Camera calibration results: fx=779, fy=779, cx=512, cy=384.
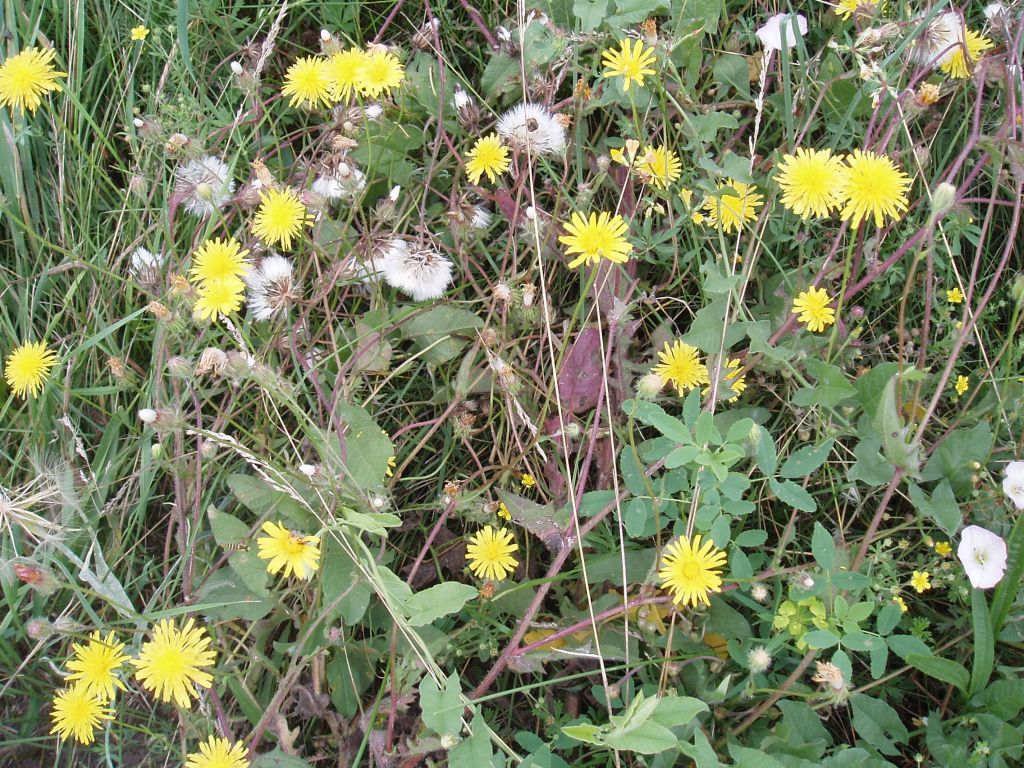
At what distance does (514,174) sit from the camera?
5.78ft

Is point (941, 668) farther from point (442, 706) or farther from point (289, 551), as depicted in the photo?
point (289, 551)

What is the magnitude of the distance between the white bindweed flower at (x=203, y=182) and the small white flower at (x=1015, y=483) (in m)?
1.84

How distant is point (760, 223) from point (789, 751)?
1.01 metres

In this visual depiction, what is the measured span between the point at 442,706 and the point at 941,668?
93 cm

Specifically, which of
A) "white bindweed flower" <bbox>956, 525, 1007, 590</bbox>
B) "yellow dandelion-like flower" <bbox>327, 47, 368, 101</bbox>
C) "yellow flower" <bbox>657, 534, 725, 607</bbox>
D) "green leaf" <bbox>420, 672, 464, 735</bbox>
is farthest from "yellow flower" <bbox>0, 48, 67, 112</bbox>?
"white bindweed flower" <bbox>956, 525, 1007, 590</bbox>

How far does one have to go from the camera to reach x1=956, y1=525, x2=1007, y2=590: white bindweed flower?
1.46 meters

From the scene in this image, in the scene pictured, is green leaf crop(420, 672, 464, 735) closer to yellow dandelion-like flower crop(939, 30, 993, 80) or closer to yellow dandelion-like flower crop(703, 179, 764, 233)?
yellow dandelion-like flower crop(703, 179, 764, 233)

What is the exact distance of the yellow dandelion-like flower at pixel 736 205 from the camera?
5.37 ft

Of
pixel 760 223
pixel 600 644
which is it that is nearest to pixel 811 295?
pixel 760 223

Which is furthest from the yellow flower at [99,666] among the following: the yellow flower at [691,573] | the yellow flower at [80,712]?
the yellow flower at [691,573]

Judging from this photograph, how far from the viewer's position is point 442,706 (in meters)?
1.24

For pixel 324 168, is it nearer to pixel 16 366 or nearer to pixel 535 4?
pixel 535 4

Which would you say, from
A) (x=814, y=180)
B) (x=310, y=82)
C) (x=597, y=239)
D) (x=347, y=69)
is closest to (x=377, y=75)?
(x=347, y=69)

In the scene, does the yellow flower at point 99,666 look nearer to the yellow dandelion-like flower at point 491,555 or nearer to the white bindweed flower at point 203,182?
the yellow dandelion-like flower at point 491,555
